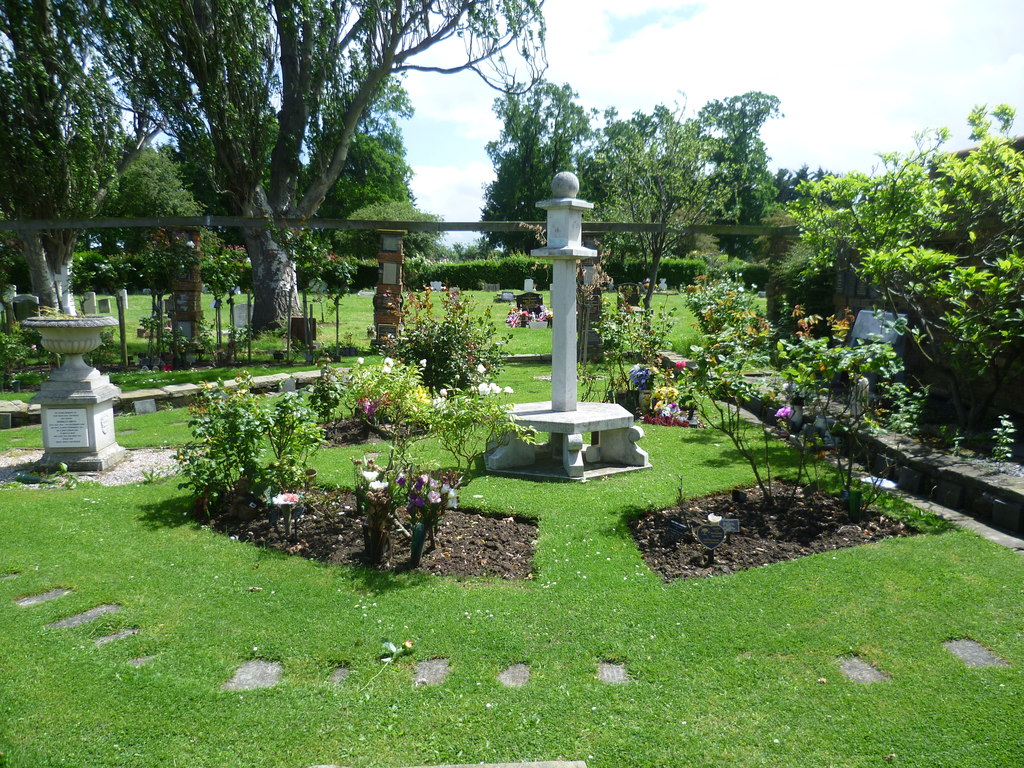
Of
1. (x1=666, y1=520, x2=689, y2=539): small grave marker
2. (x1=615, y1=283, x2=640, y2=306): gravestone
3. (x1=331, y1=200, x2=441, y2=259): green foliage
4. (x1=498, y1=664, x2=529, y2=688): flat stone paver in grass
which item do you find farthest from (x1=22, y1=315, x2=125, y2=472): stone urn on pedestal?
(x1=331, y1=200, x2=441, y2=259): green foliage

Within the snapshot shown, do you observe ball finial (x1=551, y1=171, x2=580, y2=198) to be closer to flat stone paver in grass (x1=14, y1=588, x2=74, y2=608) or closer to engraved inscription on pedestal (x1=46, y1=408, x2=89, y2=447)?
flat stone paver in grass (x1=14, y1=588, x2=74, y2=608)

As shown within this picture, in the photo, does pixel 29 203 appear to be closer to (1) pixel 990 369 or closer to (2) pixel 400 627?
(2) pixel 400 627

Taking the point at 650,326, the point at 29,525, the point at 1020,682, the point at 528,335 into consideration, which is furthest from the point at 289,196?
the point at 1020,682

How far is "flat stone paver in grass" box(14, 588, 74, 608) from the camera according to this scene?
4.11 m

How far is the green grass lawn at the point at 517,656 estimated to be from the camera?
2.91 m

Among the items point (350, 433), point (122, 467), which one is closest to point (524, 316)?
point (350, 433)

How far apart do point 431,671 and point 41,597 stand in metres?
2.56

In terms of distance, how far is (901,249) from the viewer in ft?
22.4

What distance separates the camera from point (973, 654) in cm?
357

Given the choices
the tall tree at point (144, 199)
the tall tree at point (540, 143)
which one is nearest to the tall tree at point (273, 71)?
the tall tree at point (144, 199)

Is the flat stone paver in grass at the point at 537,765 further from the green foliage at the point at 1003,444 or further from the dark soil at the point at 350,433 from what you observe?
the dark soil at the point at 350,433

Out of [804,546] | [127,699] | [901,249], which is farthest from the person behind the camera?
[901,249]

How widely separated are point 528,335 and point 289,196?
6524 mm

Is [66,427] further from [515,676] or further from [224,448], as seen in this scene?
[515,676]
